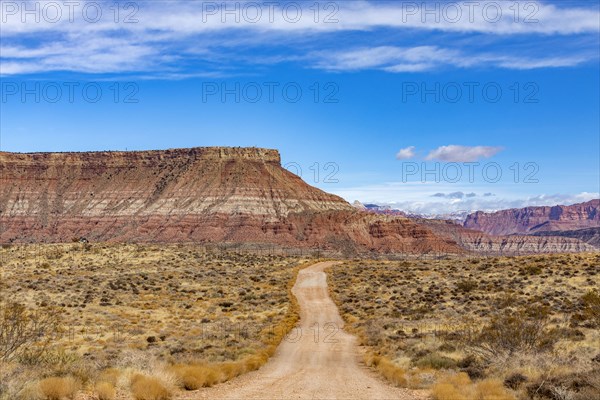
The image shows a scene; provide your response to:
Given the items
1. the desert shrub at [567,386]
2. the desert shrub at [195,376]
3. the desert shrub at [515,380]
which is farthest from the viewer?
the desert shrub at [195,376]

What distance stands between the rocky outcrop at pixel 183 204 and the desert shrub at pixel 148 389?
442ft

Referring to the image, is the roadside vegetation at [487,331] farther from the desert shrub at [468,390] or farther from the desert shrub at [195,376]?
the desert shrub at [195,376]

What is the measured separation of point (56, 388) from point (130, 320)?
20229 mm

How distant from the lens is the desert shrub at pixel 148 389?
13.5m

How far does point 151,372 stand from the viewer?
15.1 meters

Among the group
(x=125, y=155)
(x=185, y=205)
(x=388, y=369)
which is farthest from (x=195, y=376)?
(x=125, y=155)

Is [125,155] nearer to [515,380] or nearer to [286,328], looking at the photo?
[286,328]

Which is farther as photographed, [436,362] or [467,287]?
[467,287]

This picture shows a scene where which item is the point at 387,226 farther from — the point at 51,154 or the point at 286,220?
the point at 51,154

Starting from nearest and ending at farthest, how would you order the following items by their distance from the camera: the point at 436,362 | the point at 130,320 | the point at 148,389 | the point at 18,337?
the point at 148,389 → the point at 18,337 → the point at 436,362 → the point at 130,320

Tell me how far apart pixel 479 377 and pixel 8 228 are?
17287 cm

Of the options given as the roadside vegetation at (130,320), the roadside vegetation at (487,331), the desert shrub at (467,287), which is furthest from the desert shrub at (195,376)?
the desert shrub at (467,287)

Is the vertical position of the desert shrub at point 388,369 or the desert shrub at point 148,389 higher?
the desert shrub at point 148,389

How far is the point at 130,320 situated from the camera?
3197 centimetres
